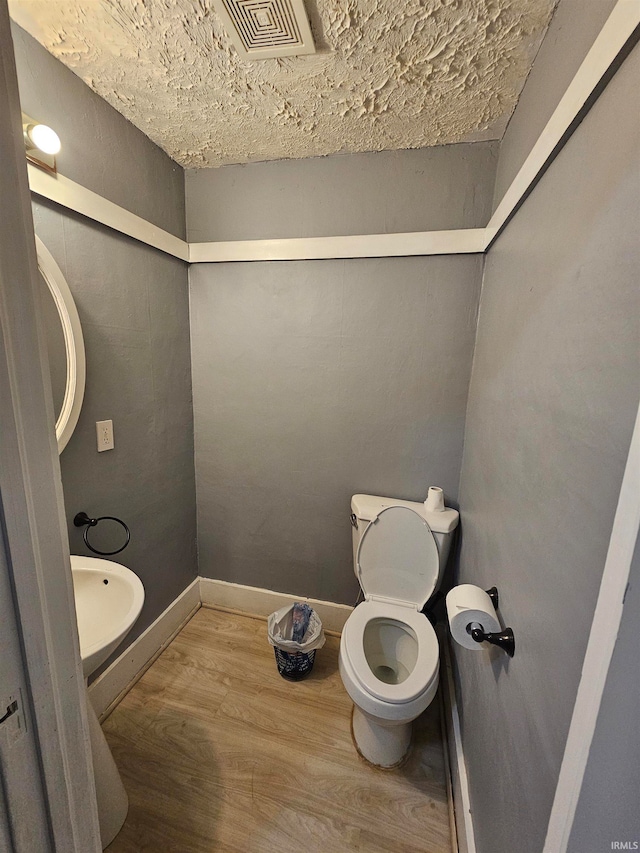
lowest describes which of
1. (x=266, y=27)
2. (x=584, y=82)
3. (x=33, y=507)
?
(x=33, y=507)

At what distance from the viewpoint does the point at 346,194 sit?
1.49 meters

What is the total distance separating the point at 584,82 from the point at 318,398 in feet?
4.19

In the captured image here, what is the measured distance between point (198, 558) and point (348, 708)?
113 centimetres

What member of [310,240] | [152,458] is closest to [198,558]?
[152,458]

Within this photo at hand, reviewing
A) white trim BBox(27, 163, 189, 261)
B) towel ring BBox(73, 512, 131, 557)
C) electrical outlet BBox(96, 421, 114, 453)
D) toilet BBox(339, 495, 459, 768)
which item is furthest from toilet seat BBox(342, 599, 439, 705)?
white trim BBox(27, 163, 189, 261)

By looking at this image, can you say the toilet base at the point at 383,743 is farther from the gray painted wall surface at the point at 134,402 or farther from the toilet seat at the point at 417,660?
the gray painted wall surface at the point at 134,402

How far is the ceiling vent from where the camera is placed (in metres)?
0.84

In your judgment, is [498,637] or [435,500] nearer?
[498,637]

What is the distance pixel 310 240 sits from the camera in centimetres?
153

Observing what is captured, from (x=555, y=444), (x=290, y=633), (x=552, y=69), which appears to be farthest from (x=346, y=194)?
(x=290, y=633)

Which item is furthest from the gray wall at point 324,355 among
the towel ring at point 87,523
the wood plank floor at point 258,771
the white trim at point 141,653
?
the towel ring at point 87,523

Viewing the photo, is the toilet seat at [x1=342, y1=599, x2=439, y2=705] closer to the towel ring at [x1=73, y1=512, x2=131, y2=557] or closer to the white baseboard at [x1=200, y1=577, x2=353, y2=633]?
the white baseboard at [x1=200, y1=577, x2=353, y2=633]

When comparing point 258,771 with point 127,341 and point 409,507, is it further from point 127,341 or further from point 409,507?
point 127,341

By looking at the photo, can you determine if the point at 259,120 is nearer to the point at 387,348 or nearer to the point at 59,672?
the point at 387,348
